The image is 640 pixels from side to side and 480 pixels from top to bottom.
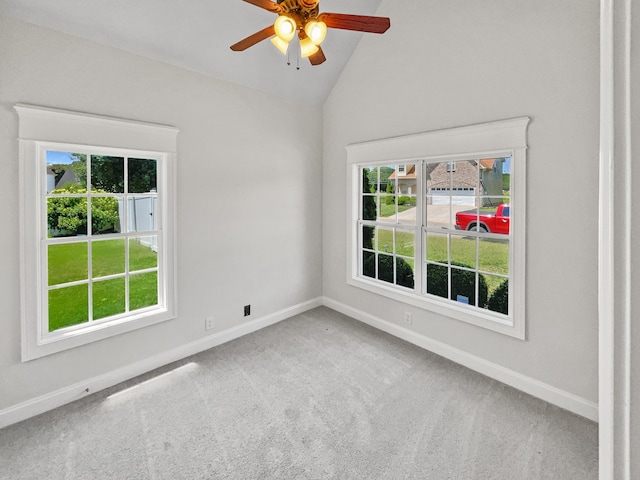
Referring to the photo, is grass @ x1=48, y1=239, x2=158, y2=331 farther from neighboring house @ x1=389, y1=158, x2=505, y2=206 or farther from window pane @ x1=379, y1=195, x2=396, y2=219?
neighboring house @ x1=389, y1=158, x2=505, y2=206

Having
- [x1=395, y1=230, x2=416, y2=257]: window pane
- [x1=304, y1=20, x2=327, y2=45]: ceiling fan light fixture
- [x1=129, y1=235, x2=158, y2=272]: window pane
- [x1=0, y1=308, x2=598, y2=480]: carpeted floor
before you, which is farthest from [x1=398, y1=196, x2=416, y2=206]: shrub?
[x1=129, y1=235, x2=158, y2=272]: window pane

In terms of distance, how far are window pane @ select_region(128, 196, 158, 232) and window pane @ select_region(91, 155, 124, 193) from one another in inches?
6.2

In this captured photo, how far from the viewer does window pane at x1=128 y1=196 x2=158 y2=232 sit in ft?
9.75

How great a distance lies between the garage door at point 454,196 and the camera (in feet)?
10.1

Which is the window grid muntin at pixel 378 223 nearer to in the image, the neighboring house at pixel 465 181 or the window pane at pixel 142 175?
the neighboring house at pixel 465 181

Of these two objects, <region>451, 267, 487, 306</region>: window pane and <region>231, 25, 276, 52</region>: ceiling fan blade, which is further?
<region>451, 267, 487, 306</region>: window pane

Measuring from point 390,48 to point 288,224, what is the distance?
2.18 metres

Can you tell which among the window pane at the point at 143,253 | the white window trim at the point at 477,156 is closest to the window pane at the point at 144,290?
the window pane at the point at 143,253

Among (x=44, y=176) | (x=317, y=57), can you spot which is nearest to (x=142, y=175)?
(x=44, y=176)

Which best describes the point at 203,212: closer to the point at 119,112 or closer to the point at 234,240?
the point at 234,240

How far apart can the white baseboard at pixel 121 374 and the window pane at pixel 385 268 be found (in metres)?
1.23

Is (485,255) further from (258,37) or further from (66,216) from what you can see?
(66,216)

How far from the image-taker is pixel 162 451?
6.88ft

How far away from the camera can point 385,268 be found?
389 centimetres
